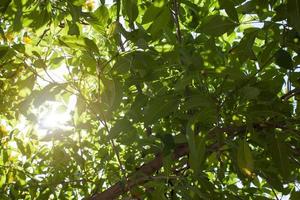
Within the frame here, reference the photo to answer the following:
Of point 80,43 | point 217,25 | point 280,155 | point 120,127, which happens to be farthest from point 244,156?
point 80,43

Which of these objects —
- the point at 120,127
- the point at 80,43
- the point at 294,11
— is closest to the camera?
the point at 294,11

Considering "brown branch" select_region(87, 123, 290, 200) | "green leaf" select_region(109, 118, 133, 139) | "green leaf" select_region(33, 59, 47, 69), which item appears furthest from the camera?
"green leaf" select_region(109, 118, 133, 139)

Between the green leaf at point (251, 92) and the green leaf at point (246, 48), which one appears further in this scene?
the green leaf at point (246, 48)

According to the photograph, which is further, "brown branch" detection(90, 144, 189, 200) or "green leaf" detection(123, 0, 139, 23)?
"brown branch" detection(90, 144, 189, 200)

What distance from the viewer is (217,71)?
121cm

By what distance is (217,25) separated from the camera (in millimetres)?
1359

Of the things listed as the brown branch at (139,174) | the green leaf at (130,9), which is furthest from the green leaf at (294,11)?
the brown branch at (139,174)

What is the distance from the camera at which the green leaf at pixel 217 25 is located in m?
1.36

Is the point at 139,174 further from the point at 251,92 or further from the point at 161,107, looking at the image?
the point at 251,92

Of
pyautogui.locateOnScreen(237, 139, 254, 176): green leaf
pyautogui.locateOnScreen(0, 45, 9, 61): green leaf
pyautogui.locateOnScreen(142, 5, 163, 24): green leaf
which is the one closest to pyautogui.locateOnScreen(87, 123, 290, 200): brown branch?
pyautogui.locateOnScreen(237, 139, 254, 176): green leaf

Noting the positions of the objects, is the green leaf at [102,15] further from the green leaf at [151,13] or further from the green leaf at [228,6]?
the green leaf at [228,6]

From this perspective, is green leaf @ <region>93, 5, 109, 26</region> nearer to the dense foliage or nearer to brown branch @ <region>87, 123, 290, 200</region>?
→ the dense foliage

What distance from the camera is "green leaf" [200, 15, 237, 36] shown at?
1356mm

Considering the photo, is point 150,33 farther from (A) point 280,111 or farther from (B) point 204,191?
(B) point 204,191
